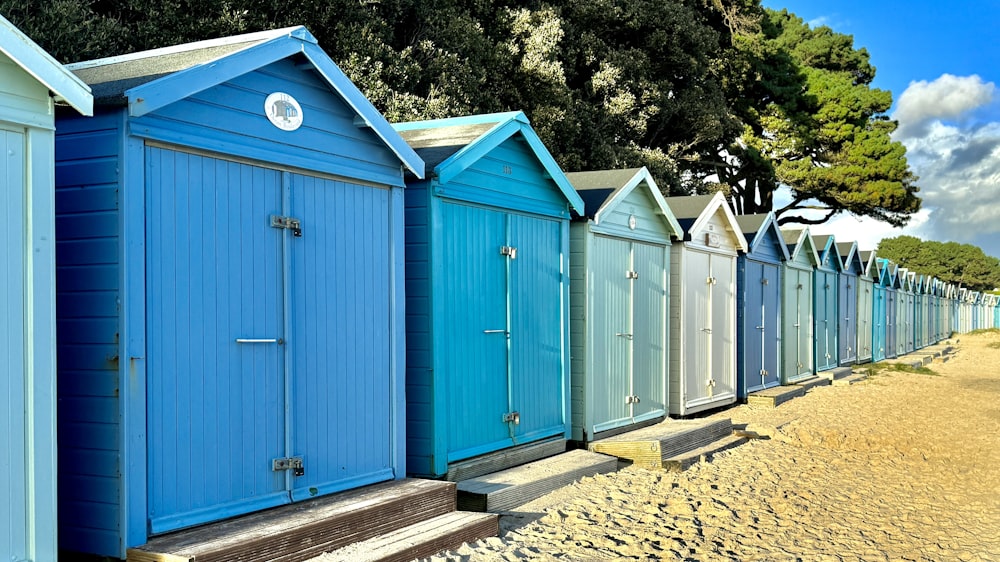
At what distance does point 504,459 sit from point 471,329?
120 cm

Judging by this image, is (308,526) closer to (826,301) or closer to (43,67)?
(43,67)

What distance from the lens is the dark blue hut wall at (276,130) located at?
503cm

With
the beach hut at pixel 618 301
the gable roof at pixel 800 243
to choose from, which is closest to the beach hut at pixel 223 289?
the beach hut at pixel 618 301

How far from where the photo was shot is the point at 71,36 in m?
10.8

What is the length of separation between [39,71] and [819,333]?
17787 mm

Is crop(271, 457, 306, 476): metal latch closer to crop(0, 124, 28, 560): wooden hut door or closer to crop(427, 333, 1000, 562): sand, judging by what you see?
crop(427, 333, 1000, 562): sand

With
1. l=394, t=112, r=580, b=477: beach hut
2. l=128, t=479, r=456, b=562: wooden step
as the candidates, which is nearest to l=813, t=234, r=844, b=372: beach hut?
l=394, t=112, r=580, b=477: beach hut

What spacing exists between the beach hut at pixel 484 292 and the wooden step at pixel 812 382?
9347 millimetres

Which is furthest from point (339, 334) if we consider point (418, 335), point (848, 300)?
point (848, 300)

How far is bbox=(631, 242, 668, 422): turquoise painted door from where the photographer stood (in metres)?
10.7

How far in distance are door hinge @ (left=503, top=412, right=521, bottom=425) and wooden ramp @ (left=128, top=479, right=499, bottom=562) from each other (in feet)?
6.00

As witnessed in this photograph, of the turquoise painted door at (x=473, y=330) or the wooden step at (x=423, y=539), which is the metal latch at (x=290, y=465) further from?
the turquoise painted door at (x=473, y=330)

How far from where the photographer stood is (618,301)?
1020 centimetres

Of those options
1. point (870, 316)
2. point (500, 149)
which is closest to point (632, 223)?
point (500, 149)
